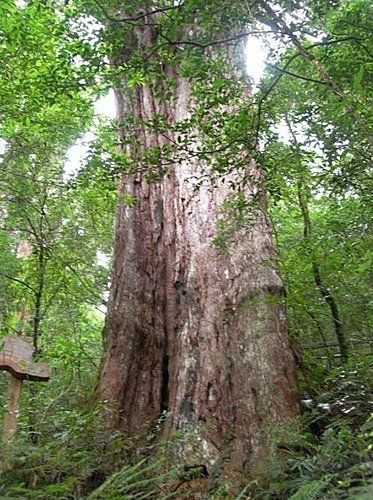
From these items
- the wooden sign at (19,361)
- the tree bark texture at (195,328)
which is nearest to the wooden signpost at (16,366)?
the wooden sign at (19,361)

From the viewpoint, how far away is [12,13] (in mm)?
6250

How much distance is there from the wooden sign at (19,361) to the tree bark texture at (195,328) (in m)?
0.77

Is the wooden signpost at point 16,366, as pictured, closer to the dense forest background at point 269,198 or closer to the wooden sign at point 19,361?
the wooden sign at point 19,361

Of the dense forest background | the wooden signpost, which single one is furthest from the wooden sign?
the dense forest background

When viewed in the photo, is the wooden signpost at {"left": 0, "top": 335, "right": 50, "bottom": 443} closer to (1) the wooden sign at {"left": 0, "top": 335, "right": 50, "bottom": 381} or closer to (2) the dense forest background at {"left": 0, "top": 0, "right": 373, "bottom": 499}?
(1) the wooden sign at {"left": 0, "top": 335, "right": 50, "bottom": 381}

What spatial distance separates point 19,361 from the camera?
Answer: 4086mm

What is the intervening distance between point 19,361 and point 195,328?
163cm

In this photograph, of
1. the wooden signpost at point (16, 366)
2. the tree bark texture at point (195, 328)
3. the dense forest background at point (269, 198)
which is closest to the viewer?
the dense forest background at point (269, 198)

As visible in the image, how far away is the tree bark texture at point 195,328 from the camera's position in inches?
152

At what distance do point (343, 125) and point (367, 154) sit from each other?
9.3 inches

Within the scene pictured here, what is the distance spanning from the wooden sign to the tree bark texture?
77cm

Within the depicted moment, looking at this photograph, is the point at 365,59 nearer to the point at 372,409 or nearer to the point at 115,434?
the point at 372,409

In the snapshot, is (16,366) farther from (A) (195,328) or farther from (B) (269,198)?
(B) (269,198)

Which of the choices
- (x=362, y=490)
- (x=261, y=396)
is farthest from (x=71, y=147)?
(x=362, y=490)
